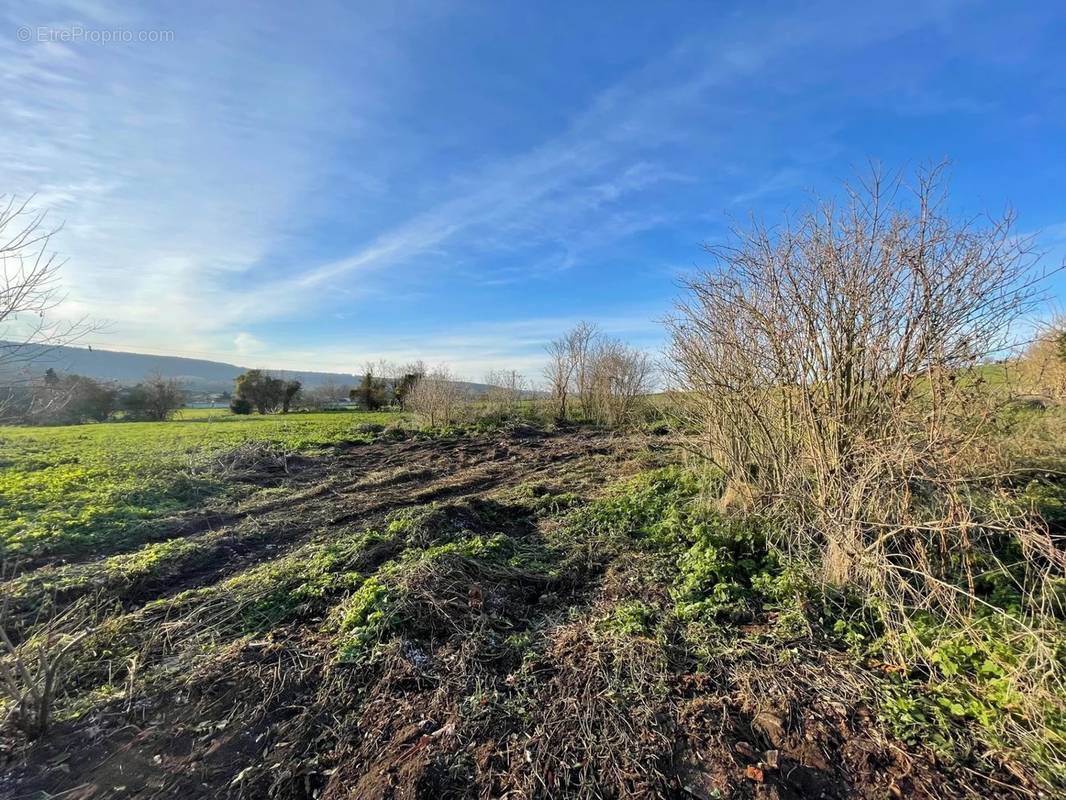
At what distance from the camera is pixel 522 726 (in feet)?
8.43

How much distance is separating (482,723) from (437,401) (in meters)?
18.6

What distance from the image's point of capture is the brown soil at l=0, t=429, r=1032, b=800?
2.23 m

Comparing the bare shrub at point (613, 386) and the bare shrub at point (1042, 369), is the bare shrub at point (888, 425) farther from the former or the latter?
the bare shrub at point (613, 386)

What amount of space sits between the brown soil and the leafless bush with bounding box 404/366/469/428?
16.8 metres

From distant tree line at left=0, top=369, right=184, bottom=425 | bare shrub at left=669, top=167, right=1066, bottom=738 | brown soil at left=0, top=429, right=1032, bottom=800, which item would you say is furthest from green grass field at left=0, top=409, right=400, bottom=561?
distant tree line at left=0, top=369, right=184, bottom=425

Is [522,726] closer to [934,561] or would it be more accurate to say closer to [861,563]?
[861,563]

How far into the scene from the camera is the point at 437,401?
20.6 meters

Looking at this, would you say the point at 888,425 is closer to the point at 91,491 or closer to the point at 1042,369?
the point at 1042,369

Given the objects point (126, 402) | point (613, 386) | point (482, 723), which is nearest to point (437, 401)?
point (613, 386)

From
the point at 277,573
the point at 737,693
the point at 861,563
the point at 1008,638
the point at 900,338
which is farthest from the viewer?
the point at 277,573

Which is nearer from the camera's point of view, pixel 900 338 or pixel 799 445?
pixel 900 338

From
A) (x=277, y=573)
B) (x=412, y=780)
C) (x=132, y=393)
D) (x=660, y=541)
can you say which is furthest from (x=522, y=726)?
A: (x=132, y=393)

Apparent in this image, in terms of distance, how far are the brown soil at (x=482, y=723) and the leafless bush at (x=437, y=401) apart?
16771mm

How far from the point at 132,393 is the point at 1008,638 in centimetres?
3967
